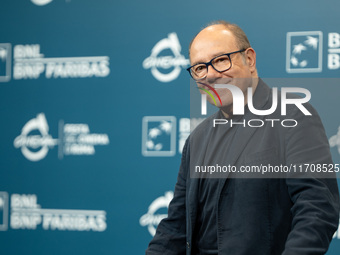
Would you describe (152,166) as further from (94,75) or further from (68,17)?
(68,17)

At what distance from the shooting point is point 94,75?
295 cm

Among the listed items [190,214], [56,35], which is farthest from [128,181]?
[190,214]

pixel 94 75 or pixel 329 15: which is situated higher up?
pixel 329 15

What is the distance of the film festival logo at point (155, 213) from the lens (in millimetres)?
2775

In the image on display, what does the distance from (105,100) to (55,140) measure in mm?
424

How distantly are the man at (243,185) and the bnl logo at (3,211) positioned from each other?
6.09 feet

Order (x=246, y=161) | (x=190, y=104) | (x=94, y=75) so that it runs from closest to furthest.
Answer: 1. (x=246, y=161)
2. (x=190, y=104)
3. (x=94, y=75)

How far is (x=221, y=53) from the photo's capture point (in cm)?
143

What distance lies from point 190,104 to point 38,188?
3.73 ft

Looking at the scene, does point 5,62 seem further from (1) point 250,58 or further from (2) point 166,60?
(1) point 250,58

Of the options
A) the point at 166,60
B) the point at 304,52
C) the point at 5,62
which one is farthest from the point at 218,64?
the point at 5,62

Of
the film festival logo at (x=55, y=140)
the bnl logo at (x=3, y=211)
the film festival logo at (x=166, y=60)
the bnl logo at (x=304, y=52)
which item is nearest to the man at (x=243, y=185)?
the bnl logo at (x=304, y=52)

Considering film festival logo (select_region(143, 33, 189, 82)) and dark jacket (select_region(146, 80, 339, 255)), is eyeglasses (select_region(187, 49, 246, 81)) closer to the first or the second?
dark jacket (select_region(146, 80, 339, 255))

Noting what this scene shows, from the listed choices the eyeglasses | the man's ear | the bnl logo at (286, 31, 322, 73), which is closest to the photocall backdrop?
the bnl logo at (286, 31, 322, 73)
